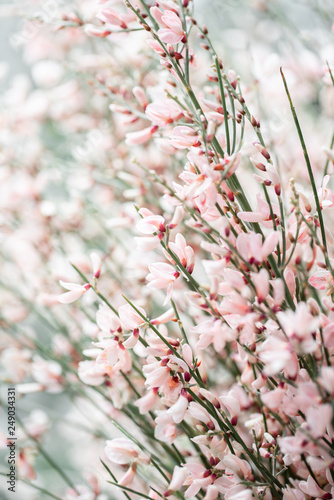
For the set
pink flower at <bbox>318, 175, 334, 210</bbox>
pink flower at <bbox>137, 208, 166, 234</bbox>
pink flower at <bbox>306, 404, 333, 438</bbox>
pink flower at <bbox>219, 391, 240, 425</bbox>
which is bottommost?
pink flower at <bbox>219, 391, 240, 425</bbox>

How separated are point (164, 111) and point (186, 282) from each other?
176mm

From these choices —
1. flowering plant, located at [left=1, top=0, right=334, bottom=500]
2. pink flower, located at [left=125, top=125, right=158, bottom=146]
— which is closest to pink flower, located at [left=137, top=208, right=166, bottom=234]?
flowering plant, located at [left=1, top=0, right=334, bottom=500]

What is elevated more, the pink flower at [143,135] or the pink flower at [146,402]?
the pink flower at [143,135]

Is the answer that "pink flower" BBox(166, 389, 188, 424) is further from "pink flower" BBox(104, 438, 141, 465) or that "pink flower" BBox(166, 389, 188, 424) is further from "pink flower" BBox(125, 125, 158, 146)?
"pink flower" BBox(125, 125, 158, 146)

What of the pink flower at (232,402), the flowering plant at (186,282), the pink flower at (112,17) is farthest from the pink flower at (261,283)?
the pink flower at (112,17)

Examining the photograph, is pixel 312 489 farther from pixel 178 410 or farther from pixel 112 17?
pixel 112 17

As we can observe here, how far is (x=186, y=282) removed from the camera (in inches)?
19.5

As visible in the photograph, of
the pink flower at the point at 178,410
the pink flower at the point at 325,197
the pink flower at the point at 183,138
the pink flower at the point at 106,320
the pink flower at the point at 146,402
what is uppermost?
the pink flower at the point at 183,138

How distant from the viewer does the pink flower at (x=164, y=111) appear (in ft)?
1.34

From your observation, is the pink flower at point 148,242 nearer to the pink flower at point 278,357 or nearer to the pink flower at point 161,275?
the pink flower at point 161,275

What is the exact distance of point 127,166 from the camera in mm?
788

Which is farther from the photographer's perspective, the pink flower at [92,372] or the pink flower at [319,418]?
the pink flower at [92,372]

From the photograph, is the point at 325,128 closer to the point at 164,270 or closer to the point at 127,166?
the point at 127,166

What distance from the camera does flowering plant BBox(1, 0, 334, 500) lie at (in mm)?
348
